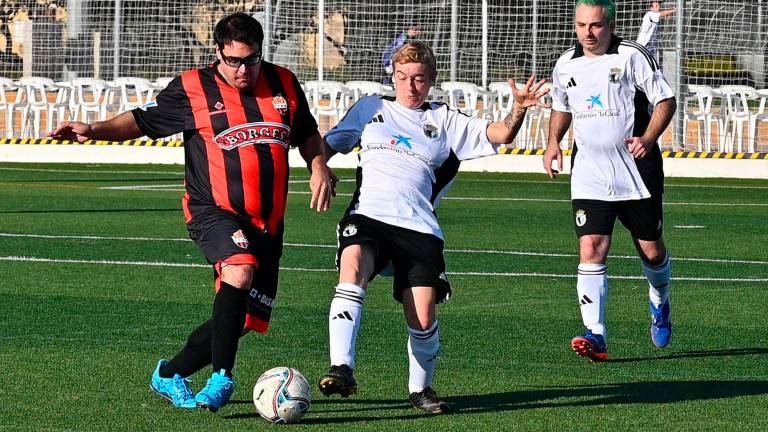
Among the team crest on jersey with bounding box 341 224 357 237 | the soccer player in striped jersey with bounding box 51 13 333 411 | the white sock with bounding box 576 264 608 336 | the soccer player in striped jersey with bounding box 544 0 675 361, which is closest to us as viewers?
the soccer player in striped jersey with bounding box 51 13 333 411

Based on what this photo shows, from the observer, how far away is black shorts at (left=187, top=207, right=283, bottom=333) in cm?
642

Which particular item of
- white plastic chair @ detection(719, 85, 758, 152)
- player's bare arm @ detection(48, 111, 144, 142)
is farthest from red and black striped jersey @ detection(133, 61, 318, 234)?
white plastic chair @ detection(719, 85, 758, 152)

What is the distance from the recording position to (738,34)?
2638 centimetres

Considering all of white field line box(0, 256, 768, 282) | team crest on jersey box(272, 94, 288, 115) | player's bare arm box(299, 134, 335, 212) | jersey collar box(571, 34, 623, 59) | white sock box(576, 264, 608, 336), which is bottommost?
white field line box(0, 256, 768, 282)

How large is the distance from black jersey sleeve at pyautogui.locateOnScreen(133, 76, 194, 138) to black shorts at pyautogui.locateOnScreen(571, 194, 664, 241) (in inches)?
105

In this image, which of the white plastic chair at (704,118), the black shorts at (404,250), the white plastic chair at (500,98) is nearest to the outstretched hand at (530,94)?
the black shorts at (404,250)

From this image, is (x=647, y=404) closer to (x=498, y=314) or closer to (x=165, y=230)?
(x=498, y=314)

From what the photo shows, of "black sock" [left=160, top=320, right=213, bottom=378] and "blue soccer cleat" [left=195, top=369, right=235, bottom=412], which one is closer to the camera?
"blue soccer cleat" [left=195, top=369, right=235, bottom=412]

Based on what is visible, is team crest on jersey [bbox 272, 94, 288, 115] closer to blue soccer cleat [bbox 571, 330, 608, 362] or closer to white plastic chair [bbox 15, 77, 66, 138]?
blue soccer cleat [bbox 571, 330, 608, 362]

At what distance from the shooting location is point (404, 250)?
672 cm

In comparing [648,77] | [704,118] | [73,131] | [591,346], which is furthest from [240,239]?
[704,118]

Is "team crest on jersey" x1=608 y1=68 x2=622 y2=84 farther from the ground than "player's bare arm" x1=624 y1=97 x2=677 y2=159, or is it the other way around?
"team crest on jersey" x1=608 y1=68 x2=622 y2=84

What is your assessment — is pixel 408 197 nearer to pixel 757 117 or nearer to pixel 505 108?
pixel 757 117

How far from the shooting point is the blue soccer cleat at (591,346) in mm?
7850
